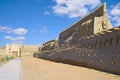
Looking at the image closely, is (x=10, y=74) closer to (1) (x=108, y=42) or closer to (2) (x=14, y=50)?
(1) (x=108, y=42)

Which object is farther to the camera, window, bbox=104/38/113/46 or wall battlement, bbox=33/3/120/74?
window, bbox=104/38/113/46

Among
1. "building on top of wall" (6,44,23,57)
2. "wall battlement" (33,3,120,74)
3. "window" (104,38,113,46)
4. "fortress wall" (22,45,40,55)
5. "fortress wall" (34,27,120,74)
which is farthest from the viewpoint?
"building on top of wall" (6,44,23,57)

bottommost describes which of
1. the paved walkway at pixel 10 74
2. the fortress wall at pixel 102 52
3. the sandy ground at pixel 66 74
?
the sandy ground at pixel 66 74

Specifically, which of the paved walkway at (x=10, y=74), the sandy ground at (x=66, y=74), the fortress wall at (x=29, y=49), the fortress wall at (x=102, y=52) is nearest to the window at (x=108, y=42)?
the fortress wall at (x=102, y=52)

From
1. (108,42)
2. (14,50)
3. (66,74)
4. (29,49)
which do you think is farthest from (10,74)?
(29,49)

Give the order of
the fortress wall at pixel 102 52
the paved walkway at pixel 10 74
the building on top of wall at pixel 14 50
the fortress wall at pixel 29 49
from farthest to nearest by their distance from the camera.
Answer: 1. the building on top of wall at pixel 14 50
2. the fortress wall at pixel 29 49
3. the fortress wall at pixel 102 52
4. the paved walkway at pixel 10 74

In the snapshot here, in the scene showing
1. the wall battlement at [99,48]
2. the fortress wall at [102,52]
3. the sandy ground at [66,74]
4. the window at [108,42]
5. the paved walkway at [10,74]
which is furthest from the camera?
the window at [108,42]

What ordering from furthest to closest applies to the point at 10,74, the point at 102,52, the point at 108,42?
the point at 102,52
the point at 108,42
the point at 10,74

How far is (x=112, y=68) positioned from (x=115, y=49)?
124 centimetres

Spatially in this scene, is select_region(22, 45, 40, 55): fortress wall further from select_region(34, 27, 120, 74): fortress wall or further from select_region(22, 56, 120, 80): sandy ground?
select_region(22, 56, 120, 80): sandy ground

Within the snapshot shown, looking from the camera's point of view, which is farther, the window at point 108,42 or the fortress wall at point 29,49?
the fortress wall at point 29,49

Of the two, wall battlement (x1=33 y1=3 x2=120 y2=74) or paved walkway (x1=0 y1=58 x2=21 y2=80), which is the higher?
→ wall battlement (x1=33 y1=3 x2=120 y2=74)

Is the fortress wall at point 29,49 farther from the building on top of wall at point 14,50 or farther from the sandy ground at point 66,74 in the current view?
the sandy ground at point 66,74

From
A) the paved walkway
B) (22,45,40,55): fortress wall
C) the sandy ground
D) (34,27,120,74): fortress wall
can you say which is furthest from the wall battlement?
(22,45,40,55): fortress wall
